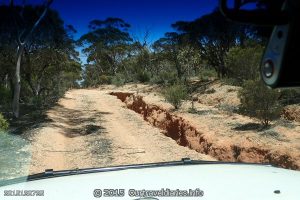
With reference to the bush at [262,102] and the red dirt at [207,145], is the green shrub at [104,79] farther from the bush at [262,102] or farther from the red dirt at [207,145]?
the bush at [262,102]

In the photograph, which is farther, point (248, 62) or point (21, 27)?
point (248, 62)

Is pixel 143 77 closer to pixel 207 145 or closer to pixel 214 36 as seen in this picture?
pixel 214 36

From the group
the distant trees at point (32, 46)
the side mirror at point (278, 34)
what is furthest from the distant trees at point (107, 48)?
the side mirror at point (278, 34)

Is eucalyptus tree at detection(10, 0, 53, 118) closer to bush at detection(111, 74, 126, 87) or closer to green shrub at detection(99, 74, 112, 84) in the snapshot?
bush at detection(111, 74, 126, 87)

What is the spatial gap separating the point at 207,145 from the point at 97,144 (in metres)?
3.23

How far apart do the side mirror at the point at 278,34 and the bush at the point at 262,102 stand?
Result: 12.1 metres

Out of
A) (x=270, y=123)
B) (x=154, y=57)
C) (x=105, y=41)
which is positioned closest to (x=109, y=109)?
(x=270, y=123)

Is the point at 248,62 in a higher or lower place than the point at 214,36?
lower

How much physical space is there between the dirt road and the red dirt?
48 centimetres

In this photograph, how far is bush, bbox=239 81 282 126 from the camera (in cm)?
1346

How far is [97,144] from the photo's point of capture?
42.9 feet

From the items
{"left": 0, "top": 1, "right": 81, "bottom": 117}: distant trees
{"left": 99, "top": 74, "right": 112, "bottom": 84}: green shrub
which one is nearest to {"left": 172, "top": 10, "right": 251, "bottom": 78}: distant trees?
{"left": 0, "top": 1, "right": 81, "bottom": 117}: distant trees

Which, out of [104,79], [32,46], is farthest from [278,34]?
[104,79]

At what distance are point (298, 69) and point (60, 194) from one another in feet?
5.42
